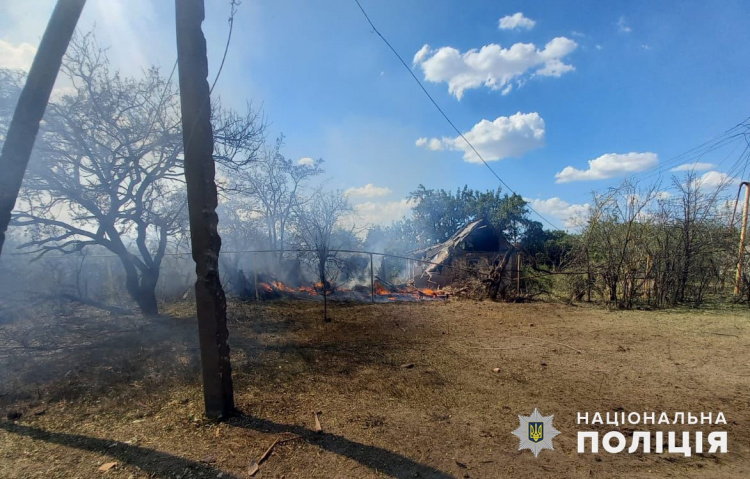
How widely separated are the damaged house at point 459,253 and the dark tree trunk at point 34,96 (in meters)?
12.8

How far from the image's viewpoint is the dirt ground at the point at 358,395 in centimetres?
276

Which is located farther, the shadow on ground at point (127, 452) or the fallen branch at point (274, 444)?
the fallen branch at point (274, 444)

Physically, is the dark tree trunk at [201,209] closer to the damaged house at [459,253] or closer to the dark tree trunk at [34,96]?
the dark tree trunk at [34,96]

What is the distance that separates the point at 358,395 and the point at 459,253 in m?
15.3

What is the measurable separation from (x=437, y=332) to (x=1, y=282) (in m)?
9.94

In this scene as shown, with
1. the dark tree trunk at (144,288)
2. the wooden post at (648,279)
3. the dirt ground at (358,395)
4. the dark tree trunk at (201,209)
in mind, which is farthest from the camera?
the wooden post at (648,279)

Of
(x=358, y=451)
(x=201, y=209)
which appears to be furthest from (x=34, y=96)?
(x=358, y=451)

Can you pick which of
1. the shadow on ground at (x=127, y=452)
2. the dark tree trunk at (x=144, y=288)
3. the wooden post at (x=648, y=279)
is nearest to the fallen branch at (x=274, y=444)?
the shadow on ground at (x=127, y=452)

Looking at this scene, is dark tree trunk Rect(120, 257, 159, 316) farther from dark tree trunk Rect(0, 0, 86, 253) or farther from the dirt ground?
dark tree trunk Rect(0, 0, 86, 253)

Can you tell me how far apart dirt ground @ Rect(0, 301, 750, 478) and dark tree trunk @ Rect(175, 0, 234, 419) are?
1.55 feet

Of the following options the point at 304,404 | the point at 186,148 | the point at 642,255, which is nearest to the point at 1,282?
the point at 186,148

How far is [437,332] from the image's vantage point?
24.1 feet

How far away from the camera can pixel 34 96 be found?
3256 mm

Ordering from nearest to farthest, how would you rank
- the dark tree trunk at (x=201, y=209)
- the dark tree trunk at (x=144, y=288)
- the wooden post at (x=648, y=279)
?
the dark tree trunk at (x=201, y=209), the dark tree trunk at (x=144, y=288), the wooden post at (x=648, y=279)
